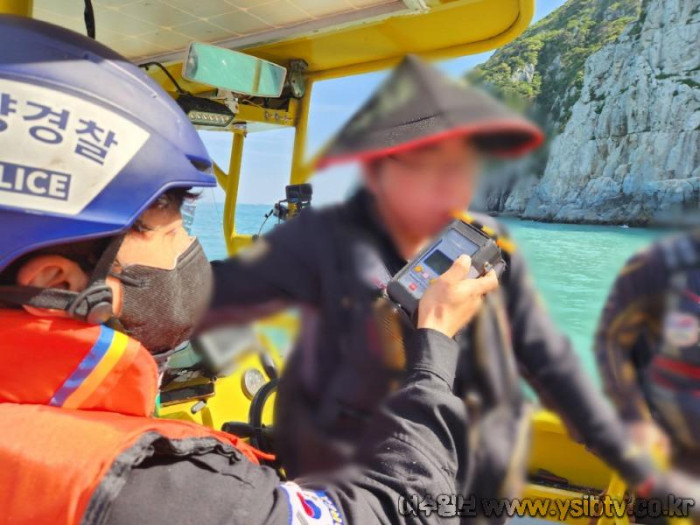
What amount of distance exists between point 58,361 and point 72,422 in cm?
7

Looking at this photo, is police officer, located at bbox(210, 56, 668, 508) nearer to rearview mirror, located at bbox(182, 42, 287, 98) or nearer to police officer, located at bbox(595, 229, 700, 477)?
police officer, located at bbox(595, 229, 700, 477)

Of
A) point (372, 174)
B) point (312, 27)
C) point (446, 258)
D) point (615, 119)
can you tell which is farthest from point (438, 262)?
point (312, 27)

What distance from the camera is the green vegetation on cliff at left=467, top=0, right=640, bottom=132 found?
58cm

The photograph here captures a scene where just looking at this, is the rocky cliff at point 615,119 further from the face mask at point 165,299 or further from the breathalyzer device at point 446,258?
the face mask at point 165,299

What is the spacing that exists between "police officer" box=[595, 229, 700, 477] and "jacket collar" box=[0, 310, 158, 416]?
0.57m

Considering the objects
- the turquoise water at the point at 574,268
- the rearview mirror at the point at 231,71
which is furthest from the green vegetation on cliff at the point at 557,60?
the rearview mirror at the point at 231,71

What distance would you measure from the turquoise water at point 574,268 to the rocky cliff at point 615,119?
0.08ft

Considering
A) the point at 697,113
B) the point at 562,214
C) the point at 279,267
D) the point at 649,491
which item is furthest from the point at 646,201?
the point at 279,267

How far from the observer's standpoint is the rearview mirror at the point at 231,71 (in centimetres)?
→ 113

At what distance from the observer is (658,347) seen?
2.06 ft

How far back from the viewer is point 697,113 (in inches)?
28.3

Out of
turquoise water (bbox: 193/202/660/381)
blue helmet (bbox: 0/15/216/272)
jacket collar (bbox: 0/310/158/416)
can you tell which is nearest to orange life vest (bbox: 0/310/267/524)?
jacket collar (bbox: 0/310/158/416)

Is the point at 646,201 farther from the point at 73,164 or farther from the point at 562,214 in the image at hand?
the point at 73,164

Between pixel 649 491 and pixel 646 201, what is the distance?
352mm
